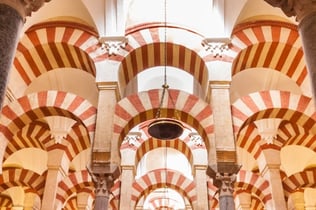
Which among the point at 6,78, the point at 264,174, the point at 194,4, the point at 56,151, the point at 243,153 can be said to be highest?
the point at 194,4

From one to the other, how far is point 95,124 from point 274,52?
3678mm

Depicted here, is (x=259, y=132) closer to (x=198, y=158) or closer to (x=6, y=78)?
(x=198, y=158)

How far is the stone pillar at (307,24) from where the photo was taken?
309 centimetres

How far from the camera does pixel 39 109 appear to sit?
6.81m

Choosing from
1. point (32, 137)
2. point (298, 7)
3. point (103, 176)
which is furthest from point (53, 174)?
point (298, 7)

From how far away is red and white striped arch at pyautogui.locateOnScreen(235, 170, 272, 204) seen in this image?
29.3 feet

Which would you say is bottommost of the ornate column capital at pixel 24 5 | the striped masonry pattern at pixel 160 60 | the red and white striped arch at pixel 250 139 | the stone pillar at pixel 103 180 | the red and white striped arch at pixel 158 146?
the stone pillar at pixel 103 180

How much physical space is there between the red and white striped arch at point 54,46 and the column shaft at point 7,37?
13.5 ft

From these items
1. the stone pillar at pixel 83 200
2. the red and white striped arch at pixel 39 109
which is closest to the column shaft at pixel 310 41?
the red and white striped arch at pixel 39 109

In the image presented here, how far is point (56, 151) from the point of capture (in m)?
8.77

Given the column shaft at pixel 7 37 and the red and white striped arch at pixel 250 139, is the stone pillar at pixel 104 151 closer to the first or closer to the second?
the column shaft at pixel 7 37

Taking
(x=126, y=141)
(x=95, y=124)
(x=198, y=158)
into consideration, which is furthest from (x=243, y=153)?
(x=95, y=124)

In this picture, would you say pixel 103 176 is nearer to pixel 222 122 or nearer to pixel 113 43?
pixel 222 122

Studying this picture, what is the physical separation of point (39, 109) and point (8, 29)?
156 inches
